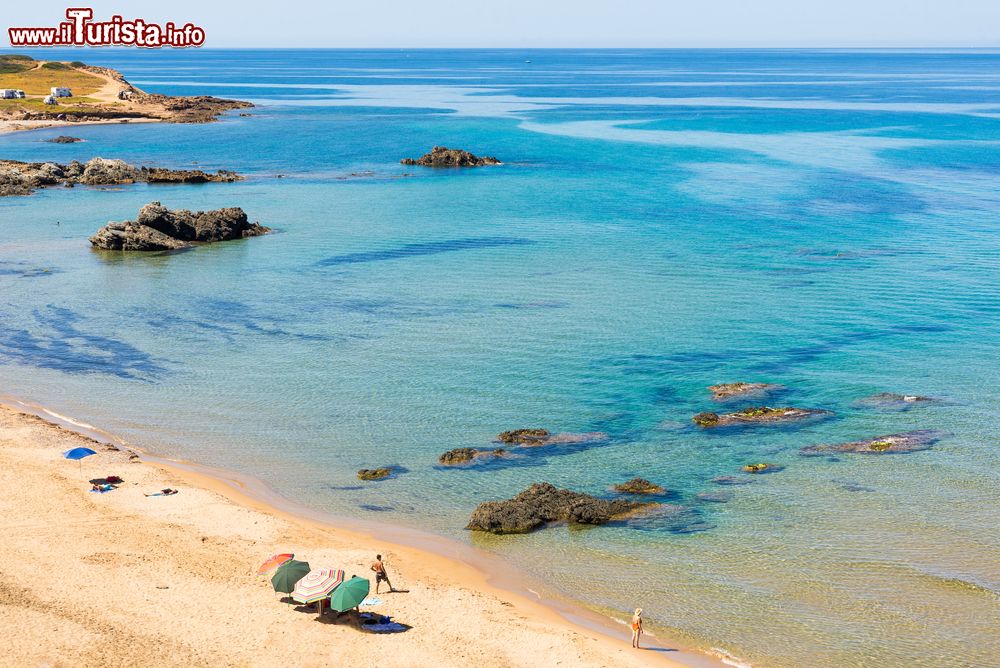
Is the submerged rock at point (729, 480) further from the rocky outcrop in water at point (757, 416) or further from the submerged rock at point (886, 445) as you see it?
the rocky outcrop in water at point (757, 416)

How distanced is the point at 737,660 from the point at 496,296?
36.4 metres

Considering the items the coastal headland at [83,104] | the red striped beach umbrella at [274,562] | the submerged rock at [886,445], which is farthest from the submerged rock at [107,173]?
the submerged rock at [886,445]

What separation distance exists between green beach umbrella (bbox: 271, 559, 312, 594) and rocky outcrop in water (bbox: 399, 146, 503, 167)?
9249 cm

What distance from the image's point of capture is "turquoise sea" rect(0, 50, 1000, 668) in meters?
29.5

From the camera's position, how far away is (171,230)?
77000 mm

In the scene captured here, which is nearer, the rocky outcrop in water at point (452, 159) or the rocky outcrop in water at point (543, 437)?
the rocky outcrop in water at point (543, 437)

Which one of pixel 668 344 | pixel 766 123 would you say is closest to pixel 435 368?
pixel 668 344

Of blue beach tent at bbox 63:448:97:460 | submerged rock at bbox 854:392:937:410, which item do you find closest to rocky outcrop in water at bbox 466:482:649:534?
blue beach tent at bbox 63:448:97:460

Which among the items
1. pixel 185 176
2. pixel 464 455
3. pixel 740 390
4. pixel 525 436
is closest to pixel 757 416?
pixel 740 390

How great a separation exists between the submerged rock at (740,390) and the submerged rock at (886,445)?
207 inches

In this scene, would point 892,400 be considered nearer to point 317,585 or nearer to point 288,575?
point 317,585

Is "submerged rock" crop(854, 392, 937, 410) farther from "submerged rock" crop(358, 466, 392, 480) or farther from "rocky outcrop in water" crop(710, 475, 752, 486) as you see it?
"submerged rock" crop(358, 466, 392, 480)

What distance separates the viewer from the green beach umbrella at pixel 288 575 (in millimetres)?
26547

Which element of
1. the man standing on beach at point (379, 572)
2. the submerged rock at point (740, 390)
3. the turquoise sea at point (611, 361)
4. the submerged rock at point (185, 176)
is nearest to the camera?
the man standing on beach at point (379, 572)
